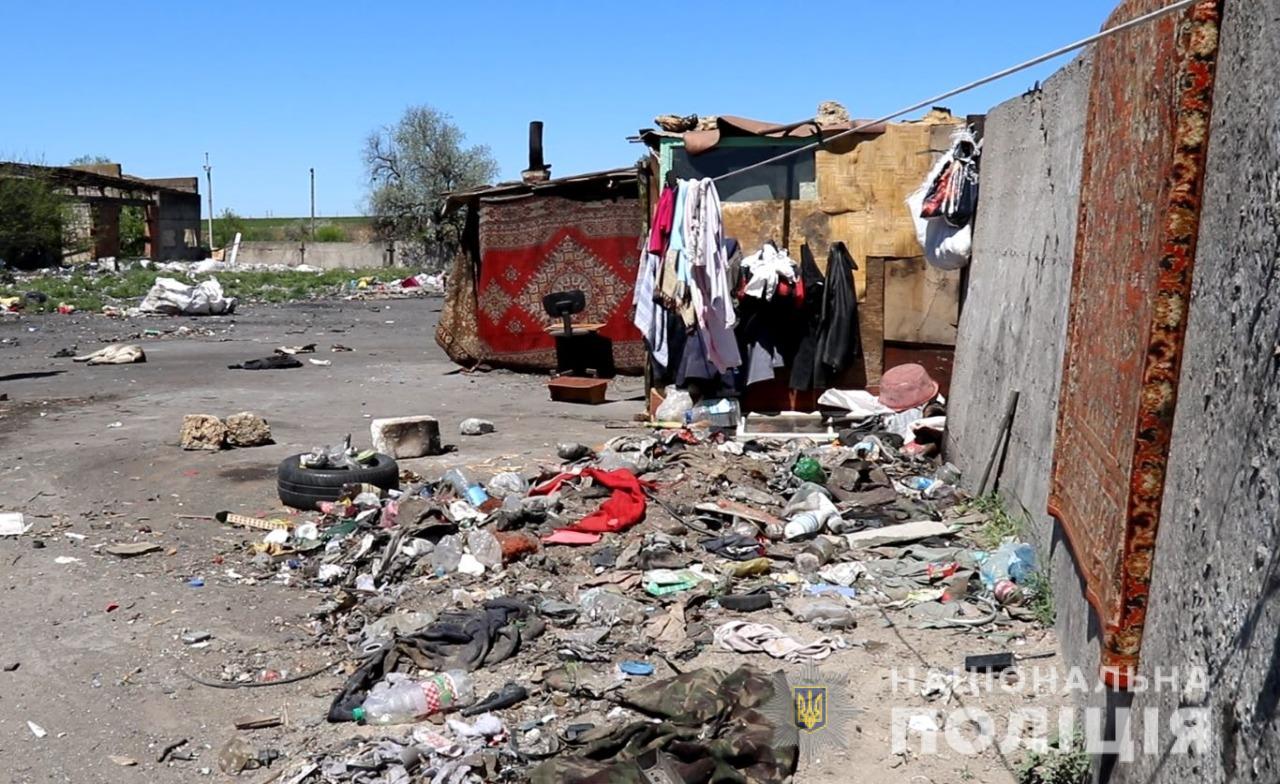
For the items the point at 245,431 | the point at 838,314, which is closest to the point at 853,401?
the point at 838,314

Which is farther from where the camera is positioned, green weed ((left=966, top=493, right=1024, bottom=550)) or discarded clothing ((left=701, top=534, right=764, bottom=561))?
discarded clothing ((left=701, top=534, right=764, bottom=561))

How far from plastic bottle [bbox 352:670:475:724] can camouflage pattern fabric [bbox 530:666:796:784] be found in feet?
2.31

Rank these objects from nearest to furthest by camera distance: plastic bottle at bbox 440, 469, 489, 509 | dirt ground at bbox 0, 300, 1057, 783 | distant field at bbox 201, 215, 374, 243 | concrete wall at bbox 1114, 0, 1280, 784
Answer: concrete wall at bbox 1114, 0, 1280, 784 < dirt ground at bbox 0, 300, 1057, 783 < plastic bottle at bbox 440, 469, 489, 509 < distant field at bbox 201, 215, 374, 243

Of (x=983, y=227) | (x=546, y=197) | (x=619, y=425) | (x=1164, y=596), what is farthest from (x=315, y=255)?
(x=1164, y=596)

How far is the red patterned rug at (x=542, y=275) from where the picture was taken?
14.8 metres

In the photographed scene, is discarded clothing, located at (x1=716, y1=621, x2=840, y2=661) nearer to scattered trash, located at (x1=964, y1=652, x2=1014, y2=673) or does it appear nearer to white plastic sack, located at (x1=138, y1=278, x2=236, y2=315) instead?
scattered trash, located at (x1=964, y1=652, x2=1014, y2=673)

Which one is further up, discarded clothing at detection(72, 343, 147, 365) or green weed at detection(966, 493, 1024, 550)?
green weed at detection(966, 493, 1024, 550)

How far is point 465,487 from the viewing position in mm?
7621

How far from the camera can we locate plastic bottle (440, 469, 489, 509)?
7.41 metres

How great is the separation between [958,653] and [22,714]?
376 cm

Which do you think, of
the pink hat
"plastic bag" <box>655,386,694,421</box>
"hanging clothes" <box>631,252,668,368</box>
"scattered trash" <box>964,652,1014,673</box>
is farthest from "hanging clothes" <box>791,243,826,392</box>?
"scattered trash" <box>964,652,1014,673</box>

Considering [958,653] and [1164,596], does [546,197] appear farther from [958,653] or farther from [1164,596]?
[1164,596]

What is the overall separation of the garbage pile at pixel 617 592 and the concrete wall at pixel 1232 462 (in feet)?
4.97

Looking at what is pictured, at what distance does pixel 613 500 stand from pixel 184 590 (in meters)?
2.45
